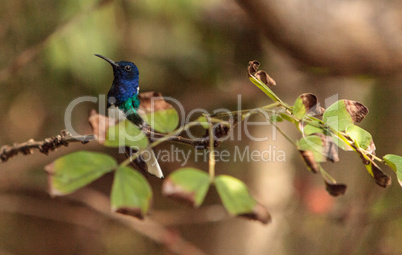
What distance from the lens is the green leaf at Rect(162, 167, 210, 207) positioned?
323 millimetres

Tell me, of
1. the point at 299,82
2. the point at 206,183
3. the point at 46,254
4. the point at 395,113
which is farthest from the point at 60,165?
the point at 46,254

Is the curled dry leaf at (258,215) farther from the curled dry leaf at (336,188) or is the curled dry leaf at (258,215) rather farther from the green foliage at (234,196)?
the curled dry leaf at (336,188)

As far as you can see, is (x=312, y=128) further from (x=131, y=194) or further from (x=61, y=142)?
(x=61, y=142)

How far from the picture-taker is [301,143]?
18.1 inches

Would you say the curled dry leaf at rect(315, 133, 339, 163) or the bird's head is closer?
the curled dry leaf at rect(315, 133, 339, 163)

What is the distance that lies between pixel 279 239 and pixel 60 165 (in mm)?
2017

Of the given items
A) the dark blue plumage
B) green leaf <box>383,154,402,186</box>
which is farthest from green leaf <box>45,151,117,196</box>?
the dark blue plumage

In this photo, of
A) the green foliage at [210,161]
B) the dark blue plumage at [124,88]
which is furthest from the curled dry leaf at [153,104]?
the dark blue plumage at [124,88]

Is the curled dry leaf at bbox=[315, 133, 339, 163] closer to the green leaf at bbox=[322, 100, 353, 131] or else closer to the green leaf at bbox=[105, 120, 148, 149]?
the green leaf at bbox=[322, 100, 353, 131]

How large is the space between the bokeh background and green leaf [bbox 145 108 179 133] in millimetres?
1142

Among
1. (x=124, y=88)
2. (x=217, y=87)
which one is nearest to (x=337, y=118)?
(x=124, y=88)

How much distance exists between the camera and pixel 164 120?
A: 449 mm

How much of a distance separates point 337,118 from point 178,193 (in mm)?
253

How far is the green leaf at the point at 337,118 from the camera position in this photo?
491 millimetres
